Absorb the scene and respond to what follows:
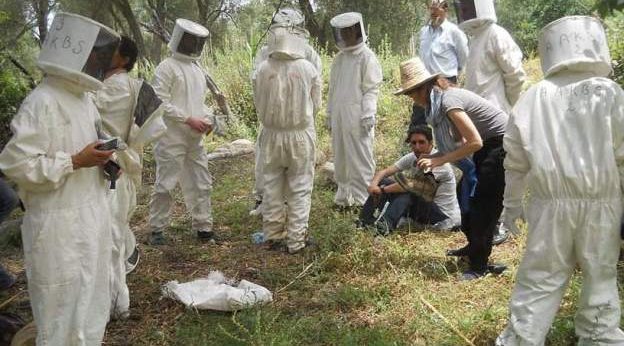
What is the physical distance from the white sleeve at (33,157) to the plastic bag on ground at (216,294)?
160cm

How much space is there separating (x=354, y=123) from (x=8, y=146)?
162 inches

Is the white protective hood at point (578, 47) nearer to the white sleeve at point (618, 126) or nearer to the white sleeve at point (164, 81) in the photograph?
the white sleeve at point (618, 126)

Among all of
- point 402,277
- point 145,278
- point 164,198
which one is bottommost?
point 402,277

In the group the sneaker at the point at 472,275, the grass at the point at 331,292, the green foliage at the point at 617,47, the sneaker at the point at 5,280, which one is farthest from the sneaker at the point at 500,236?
the sneaker at the point at 5,280

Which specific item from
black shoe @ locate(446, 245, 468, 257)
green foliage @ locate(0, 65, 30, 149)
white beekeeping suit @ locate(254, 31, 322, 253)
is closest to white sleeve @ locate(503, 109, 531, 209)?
black shoe @ locate(446, 245, 468, 257)

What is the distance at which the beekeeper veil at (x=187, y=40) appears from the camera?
5467mm

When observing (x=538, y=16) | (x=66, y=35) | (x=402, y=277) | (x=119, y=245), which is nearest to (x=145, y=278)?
(x=119, y=245)

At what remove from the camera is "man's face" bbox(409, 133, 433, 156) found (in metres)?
5.18

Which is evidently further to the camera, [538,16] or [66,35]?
[538,16]

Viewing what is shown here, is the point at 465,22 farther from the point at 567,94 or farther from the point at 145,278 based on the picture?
the point at 145,278

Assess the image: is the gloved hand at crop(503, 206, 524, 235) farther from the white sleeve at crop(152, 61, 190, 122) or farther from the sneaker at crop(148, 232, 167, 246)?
the sneaker at crop(148, 232, 167, 246)

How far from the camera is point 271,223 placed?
5457 mm

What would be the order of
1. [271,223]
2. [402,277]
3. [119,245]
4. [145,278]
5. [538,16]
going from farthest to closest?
1. [538,16]
2. [271,223]
3. [145,278]
4. [402,277]
5. [119,245]

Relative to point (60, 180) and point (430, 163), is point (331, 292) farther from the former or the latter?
point (60, 180)
